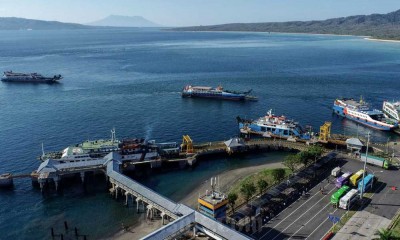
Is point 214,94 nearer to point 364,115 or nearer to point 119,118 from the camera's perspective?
point 119,118

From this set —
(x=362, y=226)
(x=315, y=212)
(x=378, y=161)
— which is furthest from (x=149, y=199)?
(x=378, y=161)

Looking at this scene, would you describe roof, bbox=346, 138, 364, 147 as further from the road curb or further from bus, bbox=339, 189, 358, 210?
the road curb

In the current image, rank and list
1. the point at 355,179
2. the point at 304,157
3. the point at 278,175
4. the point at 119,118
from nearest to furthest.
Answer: the point at 355,179 → the point at 278,175 → the point at 304,157 → the point at 119,118

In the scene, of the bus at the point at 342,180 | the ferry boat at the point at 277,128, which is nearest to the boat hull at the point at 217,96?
the ferry boat at the point at 277,128

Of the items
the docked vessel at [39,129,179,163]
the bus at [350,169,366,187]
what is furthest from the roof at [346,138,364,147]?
the docked vessel at [39,129,179,163]

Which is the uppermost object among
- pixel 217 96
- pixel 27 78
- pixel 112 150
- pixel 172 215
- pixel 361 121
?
pixel 27 78

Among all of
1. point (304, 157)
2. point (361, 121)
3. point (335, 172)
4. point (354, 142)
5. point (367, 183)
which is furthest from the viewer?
point (361, 121)

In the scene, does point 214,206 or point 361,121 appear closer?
point 214,206

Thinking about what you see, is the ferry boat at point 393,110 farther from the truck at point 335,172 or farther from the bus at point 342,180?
the bus at point 342,180
